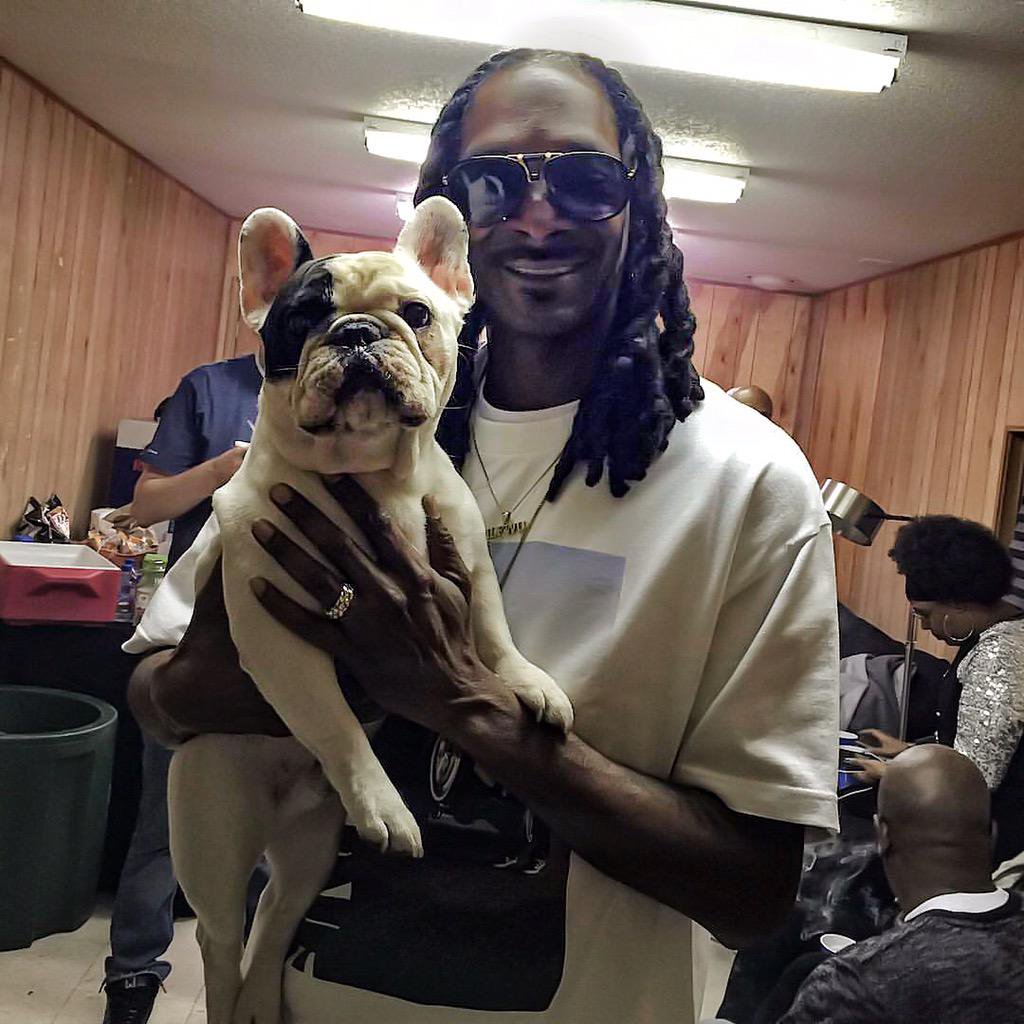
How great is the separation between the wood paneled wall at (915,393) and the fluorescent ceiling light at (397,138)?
1.65 ft

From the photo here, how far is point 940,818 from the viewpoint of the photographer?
5.19 ft

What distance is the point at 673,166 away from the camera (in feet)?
3.57

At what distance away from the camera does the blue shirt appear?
0.75 metres

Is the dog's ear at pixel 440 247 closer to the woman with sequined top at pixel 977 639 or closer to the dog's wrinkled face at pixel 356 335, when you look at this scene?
the dog's wrinkled face at pixel 356 335

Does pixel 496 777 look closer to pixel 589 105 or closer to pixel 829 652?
pixel 829 652

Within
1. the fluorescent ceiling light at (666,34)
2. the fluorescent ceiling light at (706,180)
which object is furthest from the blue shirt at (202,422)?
the fluorescent ceiling light at (706,180)

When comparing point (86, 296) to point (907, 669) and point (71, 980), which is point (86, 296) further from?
point (907, 669)

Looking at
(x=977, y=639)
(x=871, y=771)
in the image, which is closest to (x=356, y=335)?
(x=871, y=771)

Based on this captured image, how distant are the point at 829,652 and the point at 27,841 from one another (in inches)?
47.3

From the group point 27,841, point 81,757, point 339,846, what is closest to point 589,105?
point 339,846

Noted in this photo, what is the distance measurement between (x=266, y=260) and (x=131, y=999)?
82 cm

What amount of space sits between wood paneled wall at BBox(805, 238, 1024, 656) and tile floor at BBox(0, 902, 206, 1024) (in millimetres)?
960

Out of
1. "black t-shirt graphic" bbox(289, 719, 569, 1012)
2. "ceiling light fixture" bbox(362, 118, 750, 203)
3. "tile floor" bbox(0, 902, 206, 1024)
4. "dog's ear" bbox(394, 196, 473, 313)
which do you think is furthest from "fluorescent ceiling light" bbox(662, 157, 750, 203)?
"tile floor" bbox(0, 902, 206, 1024)

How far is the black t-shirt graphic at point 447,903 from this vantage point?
671 mm
